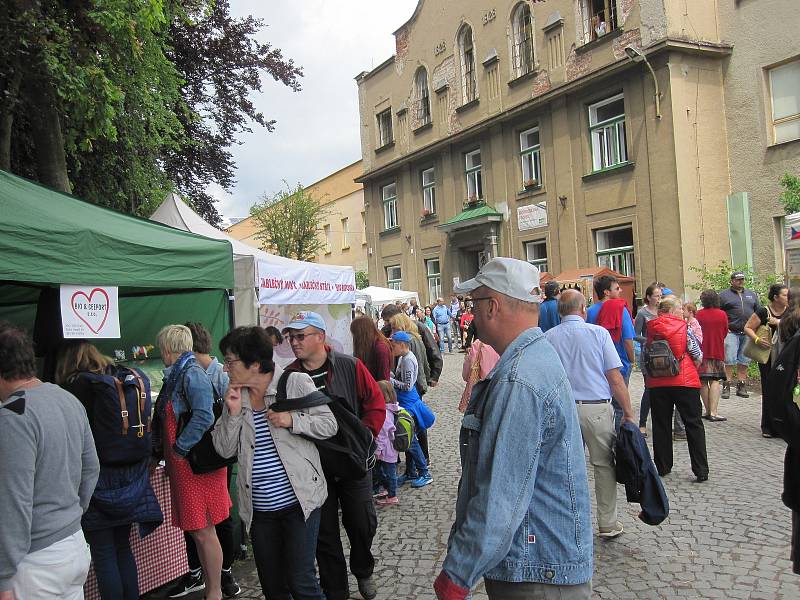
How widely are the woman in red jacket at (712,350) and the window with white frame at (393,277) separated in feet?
66.3

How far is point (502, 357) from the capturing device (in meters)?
2.13

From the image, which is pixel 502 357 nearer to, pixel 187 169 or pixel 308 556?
pixel 308 556

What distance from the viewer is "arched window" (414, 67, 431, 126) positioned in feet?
86.1

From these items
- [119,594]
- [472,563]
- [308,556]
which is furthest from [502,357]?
[119,594]

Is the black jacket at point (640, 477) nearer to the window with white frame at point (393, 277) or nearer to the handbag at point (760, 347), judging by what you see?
the handbag at point (760, 347)

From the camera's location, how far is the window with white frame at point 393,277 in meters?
29.0

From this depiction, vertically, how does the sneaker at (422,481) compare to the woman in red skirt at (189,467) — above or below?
below

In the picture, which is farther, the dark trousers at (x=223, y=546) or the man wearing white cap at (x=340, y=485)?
the dark trousers at (x=223, y=546)

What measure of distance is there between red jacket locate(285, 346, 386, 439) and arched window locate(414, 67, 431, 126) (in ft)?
75.2

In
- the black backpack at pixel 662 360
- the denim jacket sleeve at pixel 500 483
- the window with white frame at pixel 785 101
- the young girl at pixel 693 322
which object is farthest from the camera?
the window with white frame at pixel 785 101

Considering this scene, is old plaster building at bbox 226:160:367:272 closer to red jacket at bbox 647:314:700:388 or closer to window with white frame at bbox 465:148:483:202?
window with white frame at bbox 465:148:483:202

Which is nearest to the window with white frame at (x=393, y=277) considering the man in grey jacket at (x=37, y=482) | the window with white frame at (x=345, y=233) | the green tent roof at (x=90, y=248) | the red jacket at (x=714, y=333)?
the window with white frame at (x=345, y=233)

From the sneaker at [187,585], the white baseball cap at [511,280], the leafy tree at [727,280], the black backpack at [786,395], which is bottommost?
the sneaker at [187,585]

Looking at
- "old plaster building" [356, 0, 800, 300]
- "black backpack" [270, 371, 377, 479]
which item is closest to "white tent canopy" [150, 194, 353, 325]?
"black backpack" [270, 371, 377, 479]
